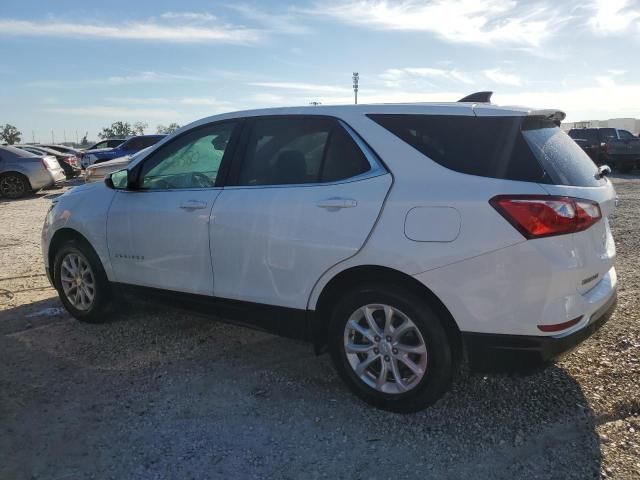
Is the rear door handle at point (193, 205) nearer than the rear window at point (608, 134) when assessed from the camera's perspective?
Yes

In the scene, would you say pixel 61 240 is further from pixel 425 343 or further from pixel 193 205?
pixel 425 343

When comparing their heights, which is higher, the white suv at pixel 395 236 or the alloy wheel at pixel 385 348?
the white suv at pixel 395 236

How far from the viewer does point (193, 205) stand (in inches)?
153

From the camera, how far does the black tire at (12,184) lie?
52.4 ft

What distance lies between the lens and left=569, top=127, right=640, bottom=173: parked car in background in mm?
21219

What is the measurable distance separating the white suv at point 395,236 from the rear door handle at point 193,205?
0.01 m

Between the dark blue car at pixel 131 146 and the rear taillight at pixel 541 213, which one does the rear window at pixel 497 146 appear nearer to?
the rear taillight at pixel 541 213

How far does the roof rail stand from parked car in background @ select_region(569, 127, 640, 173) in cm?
1931

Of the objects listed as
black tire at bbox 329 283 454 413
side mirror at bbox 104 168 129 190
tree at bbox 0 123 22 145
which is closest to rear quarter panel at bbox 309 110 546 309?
black tire at bbox 329 283 454 413

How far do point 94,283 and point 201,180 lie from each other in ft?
4.79

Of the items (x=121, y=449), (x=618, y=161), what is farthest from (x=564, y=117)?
(x=618, y=161)

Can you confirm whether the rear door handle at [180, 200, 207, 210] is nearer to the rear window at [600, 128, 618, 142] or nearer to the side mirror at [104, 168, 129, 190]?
the side mirror at [104, 168, 129, 190]

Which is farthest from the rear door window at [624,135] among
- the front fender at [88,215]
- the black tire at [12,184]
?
the front fender at [88,215]

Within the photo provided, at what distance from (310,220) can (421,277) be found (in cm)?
76
